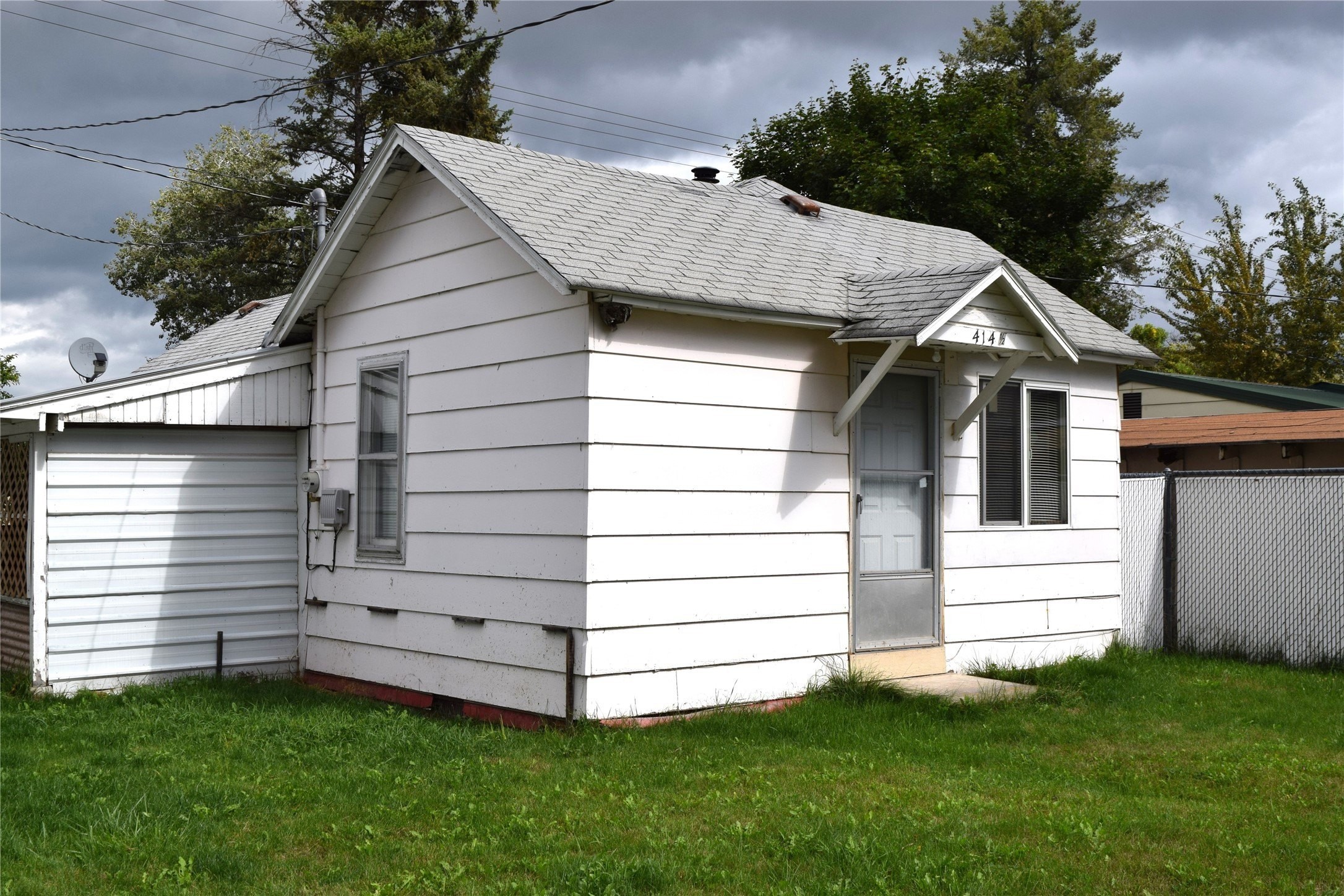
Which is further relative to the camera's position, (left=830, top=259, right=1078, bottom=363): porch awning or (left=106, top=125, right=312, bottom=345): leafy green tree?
(left=106, top=125, right=312, bottom=345): leafy green tree

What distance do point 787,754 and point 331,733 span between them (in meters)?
2.87

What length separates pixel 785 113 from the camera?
26.3 m

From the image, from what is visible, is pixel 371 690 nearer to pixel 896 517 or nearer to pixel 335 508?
pixel 335 508

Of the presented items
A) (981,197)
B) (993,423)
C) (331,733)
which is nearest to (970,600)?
(993,423)

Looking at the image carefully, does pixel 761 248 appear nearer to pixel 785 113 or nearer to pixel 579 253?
pixel 579 253

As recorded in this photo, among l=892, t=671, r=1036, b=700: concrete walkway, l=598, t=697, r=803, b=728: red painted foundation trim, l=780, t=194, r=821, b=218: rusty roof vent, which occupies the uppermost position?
l=780, t=194, r=821, b=218: rusty roof vent

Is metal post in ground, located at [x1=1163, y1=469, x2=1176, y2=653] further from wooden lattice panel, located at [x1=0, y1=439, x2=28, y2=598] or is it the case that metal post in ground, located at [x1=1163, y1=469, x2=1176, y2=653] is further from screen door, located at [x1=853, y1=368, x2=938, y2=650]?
wooden lattice panel, located at [x1=0, y1=439, x2=28, y2=598]

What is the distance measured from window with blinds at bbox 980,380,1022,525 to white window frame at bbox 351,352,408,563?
15.4 ft

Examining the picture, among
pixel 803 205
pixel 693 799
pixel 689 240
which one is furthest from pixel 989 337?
pixel 693 799

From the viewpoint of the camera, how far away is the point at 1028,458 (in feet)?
35.0

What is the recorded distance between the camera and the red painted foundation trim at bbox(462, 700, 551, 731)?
26.9 feet

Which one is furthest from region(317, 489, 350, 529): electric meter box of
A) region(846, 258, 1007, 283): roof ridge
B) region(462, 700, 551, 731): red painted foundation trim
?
region(846, 258, 1007, 283): roof ridge

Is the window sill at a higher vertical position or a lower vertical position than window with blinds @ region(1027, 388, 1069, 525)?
lower

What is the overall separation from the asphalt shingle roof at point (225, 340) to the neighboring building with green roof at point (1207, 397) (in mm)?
13388
